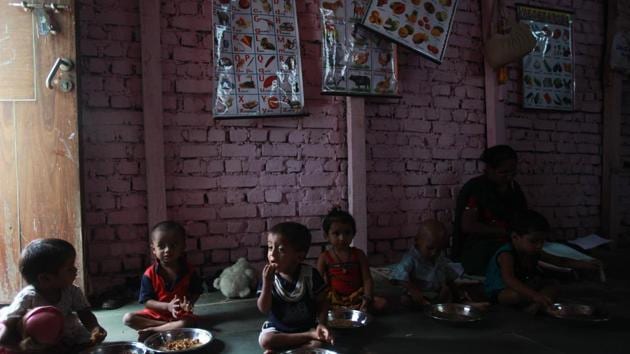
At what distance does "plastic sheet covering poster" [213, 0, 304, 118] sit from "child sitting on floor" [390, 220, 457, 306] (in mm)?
1622

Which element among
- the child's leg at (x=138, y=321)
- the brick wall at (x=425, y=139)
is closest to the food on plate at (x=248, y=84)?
the brick wall at (x=425, y=139)

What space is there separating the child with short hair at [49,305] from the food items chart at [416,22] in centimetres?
320

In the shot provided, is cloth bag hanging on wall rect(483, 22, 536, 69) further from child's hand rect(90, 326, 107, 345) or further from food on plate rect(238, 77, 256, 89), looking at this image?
child's hand rect(90, 326, 107, 345)

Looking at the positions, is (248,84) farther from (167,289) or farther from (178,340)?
(178,340)

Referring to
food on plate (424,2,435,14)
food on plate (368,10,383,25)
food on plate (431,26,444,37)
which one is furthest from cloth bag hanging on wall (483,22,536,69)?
food on plate (368,10,383,25)

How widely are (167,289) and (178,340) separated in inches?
17.5

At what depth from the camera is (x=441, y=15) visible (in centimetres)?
460

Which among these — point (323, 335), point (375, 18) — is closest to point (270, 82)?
point (375, 18)

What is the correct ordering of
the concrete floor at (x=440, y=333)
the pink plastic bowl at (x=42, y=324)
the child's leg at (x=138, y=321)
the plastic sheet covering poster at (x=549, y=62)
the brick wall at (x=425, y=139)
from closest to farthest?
the pink plastic bowl at (x=42, y=324), the concrete floor at (x=440, y=333), the child's leg at (x=138, y=321), the brick wall at (x=425, y=139), the plastic sheet covering poster at (x=549, y=62)

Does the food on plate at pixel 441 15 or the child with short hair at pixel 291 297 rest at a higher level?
the food on plate at pixel 441 15

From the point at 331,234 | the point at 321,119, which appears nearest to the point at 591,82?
the point at 321,119

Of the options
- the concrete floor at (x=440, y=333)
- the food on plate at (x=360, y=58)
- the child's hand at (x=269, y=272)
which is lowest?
the concrete floor at (x=440, y=333)

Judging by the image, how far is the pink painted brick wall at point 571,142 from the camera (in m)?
5.29

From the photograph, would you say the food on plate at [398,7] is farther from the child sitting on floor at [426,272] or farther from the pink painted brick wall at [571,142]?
the child sitting on floor at [426,272]
